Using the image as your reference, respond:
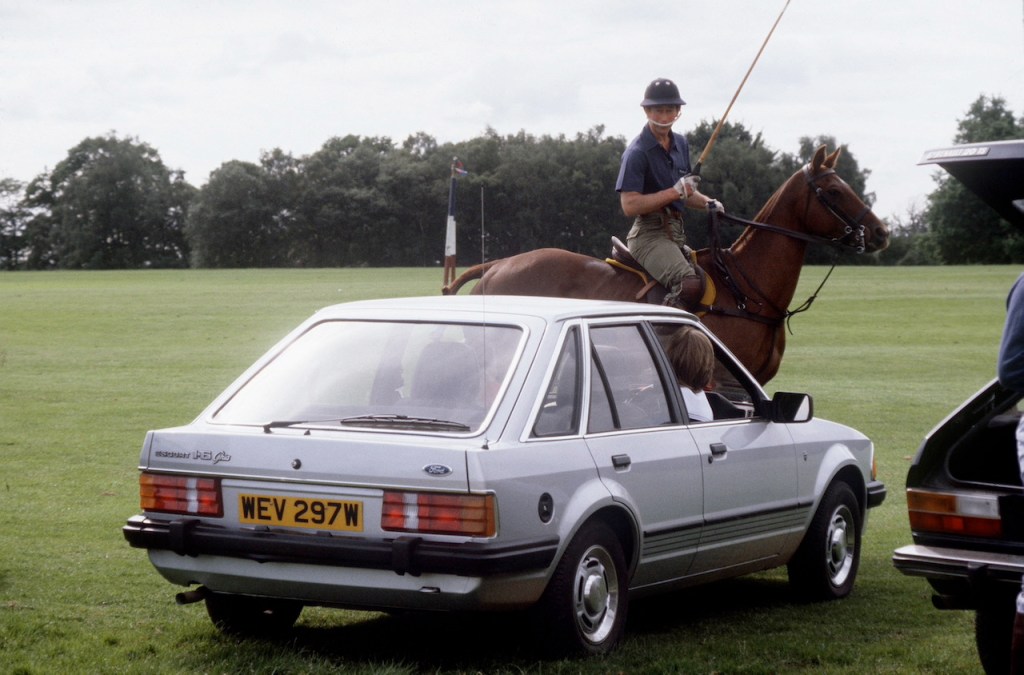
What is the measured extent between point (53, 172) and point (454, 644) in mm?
40793

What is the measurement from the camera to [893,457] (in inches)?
613

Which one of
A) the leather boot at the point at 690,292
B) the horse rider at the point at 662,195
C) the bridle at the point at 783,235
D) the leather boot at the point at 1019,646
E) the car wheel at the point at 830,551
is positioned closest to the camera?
the leather boot at the point at 1019,646

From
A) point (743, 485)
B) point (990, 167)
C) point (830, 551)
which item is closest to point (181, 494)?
point (743, 485)

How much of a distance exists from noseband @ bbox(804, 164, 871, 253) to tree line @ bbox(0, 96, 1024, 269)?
1.58 meters

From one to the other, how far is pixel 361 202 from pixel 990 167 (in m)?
22.1

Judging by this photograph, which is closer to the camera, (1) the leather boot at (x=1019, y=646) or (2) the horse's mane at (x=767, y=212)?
(1) the leather boot at (x=1019, y=646)

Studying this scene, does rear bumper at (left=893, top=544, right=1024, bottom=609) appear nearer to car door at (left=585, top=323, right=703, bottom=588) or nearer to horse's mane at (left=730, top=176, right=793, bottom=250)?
car door at (left=585, top=323, right=703, bottom=588)

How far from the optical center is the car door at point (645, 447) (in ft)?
22.4

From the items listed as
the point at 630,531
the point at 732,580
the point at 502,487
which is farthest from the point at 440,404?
the point at 732,580

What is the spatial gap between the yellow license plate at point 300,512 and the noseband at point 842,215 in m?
7.61

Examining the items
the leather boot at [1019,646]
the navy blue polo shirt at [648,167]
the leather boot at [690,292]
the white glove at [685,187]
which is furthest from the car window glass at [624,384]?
the leather boot at [690,292]

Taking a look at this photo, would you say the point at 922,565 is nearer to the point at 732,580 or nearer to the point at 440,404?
the point at 440,404

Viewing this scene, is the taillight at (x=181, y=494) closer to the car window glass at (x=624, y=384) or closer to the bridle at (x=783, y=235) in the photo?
the car window glass at (x=624, y=384)

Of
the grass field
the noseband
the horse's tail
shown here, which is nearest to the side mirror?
the grass field
